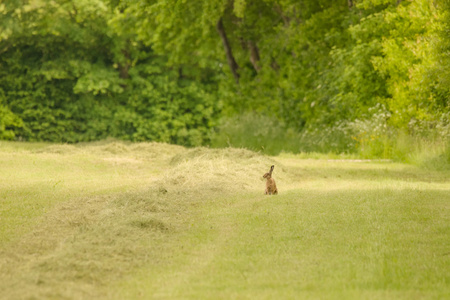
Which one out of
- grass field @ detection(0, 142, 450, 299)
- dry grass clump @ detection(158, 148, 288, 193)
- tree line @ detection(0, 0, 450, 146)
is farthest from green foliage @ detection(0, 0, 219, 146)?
grass field @ detection(0, 142, 450, 299)

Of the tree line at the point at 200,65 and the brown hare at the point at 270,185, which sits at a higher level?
the tree line at the point at 200,65

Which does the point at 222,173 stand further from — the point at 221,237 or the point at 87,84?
the point at 87,84

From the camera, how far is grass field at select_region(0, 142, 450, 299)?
4.31 m

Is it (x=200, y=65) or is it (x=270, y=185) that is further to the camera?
(x=200, y=65)

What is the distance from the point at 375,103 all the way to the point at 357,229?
1017 cm

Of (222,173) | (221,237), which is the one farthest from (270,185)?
(221,237)

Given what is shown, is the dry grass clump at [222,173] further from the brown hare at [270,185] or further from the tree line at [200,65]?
the tree line at [200,65]

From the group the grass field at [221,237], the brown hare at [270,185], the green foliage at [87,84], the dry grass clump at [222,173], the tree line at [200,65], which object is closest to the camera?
the grass field at [221,237]

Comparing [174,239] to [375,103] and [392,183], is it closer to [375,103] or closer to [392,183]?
[392,183]

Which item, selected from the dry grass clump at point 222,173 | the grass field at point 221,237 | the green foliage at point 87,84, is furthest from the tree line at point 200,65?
the grass field at point 221,237

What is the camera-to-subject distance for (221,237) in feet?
19.2

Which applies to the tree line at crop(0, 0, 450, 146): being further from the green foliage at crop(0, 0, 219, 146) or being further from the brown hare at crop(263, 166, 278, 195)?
the brown hare at crop(263, 166, 278, 195)

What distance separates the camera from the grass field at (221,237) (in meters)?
4.31

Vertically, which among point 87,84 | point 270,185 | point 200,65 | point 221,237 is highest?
point 200,65
